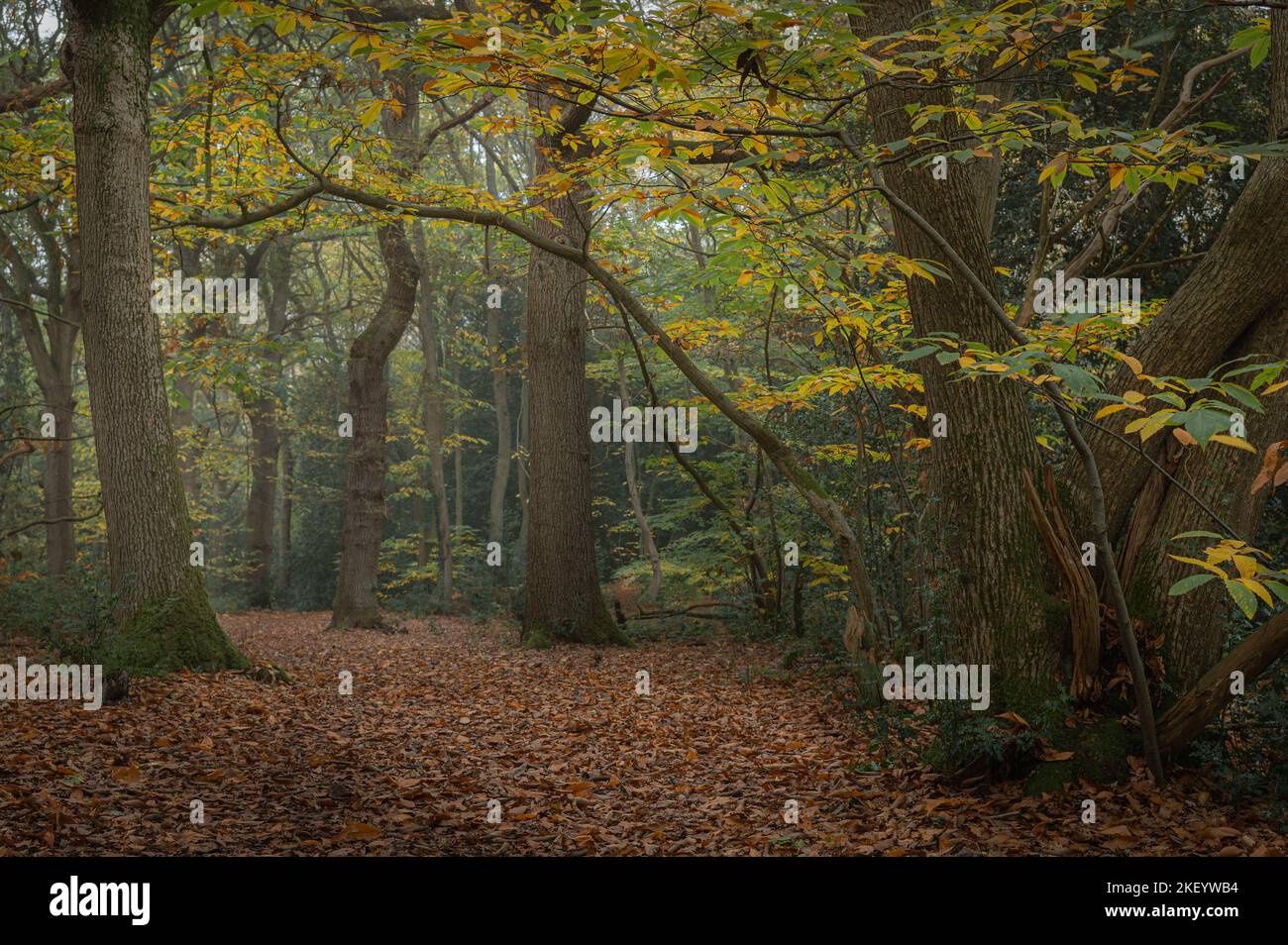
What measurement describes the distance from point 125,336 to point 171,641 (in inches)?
99.4

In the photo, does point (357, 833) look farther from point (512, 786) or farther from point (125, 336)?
point (125, 336)

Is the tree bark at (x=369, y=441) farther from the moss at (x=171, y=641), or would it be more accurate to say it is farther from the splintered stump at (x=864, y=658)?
the splintered stump at (x=864, y=658)

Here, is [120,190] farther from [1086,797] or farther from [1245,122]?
[1245,122]

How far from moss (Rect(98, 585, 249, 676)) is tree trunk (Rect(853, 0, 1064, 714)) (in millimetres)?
5902

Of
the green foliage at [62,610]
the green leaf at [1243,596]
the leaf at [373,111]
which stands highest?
the leaf at [373,111]

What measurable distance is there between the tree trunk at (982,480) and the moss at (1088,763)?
299 mm

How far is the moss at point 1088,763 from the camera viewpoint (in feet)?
15.5

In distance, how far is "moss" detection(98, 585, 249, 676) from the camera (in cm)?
694

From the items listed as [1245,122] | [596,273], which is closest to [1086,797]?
[596,273]

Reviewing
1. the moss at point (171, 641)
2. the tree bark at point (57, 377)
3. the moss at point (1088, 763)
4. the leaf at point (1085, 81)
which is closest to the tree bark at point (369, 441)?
the tree bark at point (57, 377)

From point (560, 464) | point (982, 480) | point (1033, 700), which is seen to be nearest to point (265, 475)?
point (560, 464)

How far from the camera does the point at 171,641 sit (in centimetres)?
720

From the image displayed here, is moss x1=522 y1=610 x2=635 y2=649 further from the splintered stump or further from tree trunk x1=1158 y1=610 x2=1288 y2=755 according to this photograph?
tree trunk x1=1158 y1=610 x2=1288 y2=755

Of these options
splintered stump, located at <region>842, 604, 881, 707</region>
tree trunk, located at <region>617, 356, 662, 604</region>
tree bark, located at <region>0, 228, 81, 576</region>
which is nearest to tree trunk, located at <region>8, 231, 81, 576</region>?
tree bark, located at <region>0, 228, 81, 576</region>
